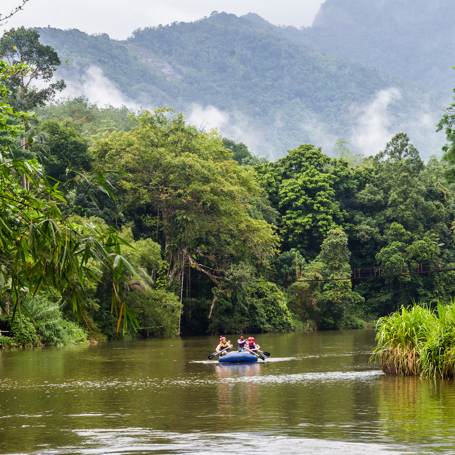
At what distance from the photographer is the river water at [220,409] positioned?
961 cm

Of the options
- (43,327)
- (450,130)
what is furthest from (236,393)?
(450,130)

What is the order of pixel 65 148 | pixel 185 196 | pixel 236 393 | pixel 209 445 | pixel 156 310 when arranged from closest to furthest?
pixel 209 445 < pixel 236 393 < pixel 156 310 < pixel 185 196 < pixel 65 148

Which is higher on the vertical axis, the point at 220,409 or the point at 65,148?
the point at 65,148

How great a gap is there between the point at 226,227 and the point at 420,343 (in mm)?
31715

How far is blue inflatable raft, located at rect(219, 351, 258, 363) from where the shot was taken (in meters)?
26.1

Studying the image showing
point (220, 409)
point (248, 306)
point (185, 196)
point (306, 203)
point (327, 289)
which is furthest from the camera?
point (306, 203)

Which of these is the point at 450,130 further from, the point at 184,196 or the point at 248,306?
the point at 248,306

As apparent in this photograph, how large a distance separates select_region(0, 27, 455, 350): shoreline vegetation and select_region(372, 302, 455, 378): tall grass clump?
1.01 metres

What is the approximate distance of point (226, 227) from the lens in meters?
48.1

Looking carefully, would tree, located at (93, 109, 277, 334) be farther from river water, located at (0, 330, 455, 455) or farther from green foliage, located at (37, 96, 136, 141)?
green foliage, located at (37, 96, 136, 141)

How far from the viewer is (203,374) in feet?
70.3

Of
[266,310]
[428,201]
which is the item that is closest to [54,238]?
[266,310]

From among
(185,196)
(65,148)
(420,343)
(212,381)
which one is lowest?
(212,381)

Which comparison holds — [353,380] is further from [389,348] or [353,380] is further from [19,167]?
[19,167]
